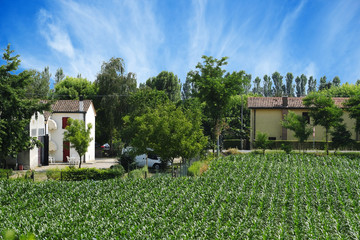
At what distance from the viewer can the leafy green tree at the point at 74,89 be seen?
54.4 meters

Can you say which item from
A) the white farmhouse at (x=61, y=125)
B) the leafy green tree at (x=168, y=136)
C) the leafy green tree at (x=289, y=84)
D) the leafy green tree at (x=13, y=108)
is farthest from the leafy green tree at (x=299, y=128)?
the leafy green tree at (x=289, y=84)

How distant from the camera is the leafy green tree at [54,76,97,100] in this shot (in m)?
54.4

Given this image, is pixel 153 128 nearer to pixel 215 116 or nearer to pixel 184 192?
pixel 184 192

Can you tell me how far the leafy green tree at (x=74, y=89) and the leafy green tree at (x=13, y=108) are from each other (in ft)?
77.1

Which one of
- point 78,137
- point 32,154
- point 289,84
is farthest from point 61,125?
point 289,84

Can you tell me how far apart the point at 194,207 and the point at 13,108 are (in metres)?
19.0

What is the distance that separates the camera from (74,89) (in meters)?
57.0

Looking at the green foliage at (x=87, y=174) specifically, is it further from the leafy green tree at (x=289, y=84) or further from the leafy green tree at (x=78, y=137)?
the leafy green tree at (x=289, y=84)

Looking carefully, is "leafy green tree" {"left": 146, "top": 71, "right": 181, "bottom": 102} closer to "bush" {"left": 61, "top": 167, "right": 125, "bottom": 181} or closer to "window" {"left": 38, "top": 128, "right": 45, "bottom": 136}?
"window" {"left": 38, "top": 128, "right": 45, "bottom": 136}

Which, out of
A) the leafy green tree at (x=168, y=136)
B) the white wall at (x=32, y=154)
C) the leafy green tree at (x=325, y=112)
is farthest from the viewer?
the leafy green tree at (x=325, y=112)

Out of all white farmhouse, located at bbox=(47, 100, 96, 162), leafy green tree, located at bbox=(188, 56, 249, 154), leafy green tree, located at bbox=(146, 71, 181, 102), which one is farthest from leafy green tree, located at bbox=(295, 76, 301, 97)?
white farmhouse, located at bbox=(47, 100, 96, 162)

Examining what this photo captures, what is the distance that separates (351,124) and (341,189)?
98.4 ft

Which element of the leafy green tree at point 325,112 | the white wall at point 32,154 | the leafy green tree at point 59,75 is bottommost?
the white wall at point 32,154

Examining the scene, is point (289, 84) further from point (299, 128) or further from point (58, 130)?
point (58, 130)
